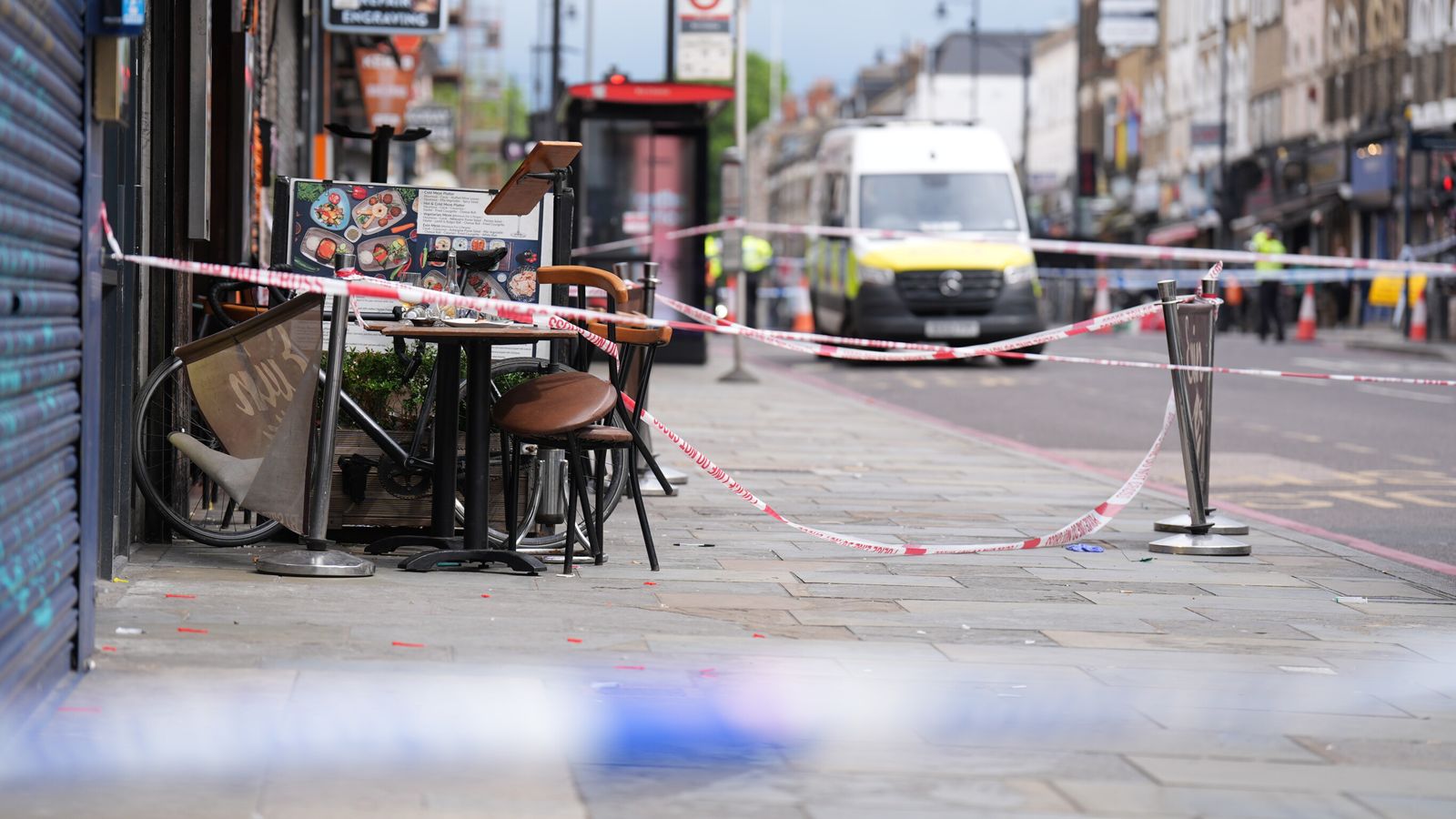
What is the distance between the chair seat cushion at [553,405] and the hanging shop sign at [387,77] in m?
19.1

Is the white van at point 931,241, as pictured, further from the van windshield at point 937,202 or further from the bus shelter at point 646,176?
the bus shelter at point 646,176

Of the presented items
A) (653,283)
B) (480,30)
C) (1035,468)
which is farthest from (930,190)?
(480,30)

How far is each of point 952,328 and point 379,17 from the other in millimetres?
12397

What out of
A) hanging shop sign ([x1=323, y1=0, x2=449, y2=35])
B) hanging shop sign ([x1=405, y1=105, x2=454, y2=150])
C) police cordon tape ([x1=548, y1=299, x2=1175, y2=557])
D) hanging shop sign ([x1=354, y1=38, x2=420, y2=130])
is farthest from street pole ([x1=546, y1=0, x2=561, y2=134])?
police cordon tape ([x1=548, y1=299, x2=1175, y2=557])

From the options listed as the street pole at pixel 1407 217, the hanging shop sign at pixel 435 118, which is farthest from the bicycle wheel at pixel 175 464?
the hanging shop sign at pixel 435 118

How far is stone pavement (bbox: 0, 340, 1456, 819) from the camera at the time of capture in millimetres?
4406

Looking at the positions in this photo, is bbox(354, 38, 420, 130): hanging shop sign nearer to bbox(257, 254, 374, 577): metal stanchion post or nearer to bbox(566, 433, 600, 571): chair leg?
bbox(566, 433, 600, 571): chair leg

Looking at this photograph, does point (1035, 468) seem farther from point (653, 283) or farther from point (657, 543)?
point (657, 543)

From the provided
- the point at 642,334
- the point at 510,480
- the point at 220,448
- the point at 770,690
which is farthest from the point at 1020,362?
the point at 770,690

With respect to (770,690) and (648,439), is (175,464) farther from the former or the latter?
(648,439)

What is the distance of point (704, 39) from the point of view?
26.1 metres

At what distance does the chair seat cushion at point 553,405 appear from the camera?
742 centimetres

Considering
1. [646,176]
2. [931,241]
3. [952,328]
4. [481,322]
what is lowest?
[952,328]

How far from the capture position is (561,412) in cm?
747
